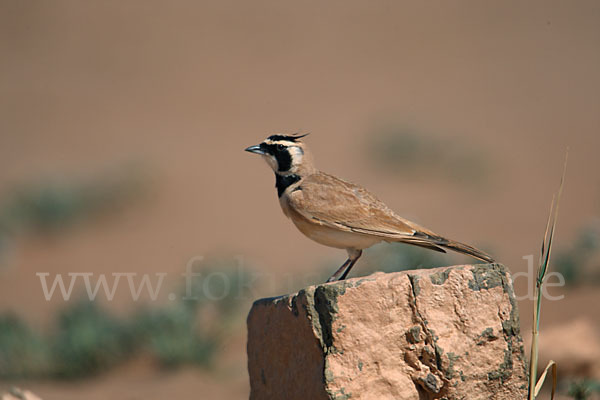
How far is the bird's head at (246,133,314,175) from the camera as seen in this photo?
5.61 m

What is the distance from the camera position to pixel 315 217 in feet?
16.8

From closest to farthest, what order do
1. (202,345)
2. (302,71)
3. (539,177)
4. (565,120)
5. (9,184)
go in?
1. (202,345)
2. (539,177)
3. (9,184)
4. (565,120)
5. (302,71)

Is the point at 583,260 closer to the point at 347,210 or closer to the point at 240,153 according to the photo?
the point at 347,210

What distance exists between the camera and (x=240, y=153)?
22484 millimetres

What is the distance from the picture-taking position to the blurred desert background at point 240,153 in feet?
30.3

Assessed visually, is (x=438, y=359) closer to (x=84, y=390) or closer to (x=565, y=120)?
(x=84, y=390)

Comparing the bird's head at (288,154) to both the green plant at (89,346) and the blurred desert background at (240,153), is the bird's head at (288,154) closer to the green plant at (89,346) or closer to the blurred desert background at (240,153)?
the blurred desert background at (240,153)

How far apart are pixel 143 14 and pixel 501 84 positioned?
699 inches

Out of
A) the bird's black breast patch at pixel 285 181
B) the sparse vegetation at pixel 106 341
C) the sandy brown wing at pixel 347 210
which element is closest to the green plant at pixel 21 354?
the sparse vegetation at pixel 106 341

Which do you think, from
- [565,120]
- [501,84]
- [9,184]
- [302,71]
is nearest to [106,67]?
[302,71]

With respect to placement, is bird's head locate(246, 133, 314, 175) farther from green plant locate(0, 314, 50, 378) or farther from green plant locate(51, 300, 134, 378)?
green plant locate(0, 314, 50, 378)

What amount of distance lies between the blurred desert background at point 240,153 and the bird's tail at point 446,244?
1.44 metres

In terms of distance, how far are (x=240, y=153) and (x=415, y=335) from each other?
1891cm

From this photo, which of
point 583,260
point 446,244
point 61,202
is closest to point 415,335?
point 446,244
